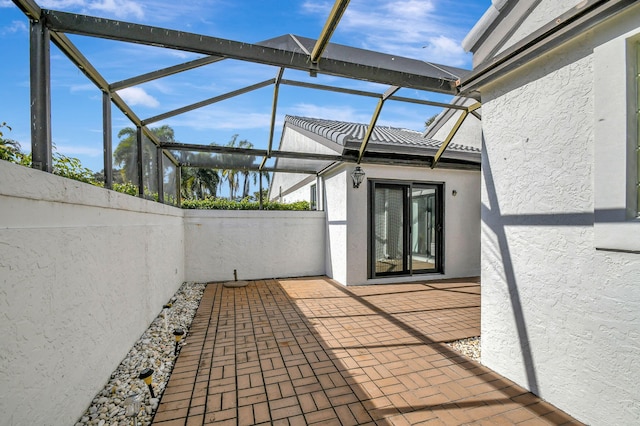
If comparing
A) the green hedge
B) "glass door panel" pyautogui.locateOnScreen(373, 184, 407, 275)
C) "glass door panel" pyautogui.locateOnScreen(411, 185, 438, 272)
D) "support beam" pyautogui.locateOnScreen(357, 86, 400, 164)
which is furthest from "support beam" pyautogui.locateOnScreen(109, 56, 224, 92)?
"glass door panel" pyautogui.locateOnScreen(411, 185, 438, 272)

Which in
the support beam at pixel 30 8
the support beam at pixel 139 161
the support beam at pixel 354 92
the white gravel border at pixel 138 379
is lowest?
the white gravel border at pixel 138 379

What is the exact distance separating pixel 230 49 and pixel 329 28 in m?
1.11

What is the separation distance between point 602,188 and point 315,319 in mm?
3914

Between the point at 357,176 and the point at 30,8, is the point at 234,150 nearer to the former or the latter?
the point at 357,176

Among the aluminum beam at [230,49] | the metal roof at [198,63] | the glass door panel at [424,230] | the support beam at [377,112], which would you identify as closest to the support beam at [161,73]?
the metal roof at [198,63]

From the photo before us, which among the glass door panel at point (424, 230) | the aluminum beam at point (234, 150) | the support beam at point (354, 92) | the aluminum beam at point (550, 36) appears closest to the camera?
the aluminum beam at point (550, 36)

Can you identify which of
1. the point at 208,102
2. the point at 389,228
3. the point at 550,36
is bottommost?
the point at 389,228

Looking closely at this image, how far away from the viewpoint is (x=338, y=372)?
3.08 meters

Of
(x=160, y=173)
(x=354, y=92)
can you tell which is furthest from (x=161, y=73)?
(x=354, y=92)

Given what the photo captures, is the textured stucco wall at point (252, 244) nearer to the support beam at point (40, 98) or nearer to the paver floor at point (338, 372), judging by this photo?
the paver floor at point (338, 372)

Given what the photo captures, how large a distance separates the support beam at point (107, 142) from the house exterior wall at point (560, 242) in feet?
14.3

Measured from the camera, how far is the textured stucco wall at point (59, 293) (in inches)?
64.1

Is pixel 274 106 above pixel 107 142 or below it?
above

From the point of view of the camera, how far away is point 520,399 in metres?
2.60
